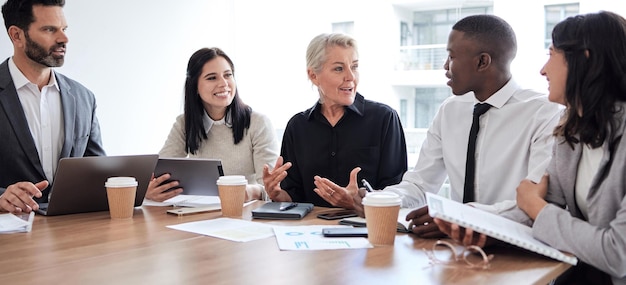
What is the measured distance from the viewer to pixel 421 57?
194 inches

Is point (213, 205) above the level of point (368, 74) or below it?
below

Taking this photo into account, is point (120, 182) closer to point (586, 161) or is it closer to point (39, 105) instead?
point (39, 105)

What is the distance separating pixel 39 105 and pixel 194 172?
3.48 ft

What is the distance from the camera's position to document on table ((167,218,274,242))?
68.9 inches

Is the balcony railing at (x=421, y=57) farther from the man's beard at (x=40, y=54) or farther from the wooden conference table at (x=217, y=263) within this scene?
the wooden conference table at (x=217, y=263)

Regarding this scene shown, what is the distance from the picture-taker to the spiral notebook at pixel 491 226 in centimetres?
140

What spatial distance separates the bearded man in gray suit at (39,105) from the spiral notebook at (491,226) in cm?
203

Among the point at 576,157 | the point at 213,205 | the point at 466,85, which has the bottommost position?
the point at 213,205

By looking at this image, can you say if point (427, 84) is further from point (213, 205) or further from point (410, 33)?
point (213, 205)

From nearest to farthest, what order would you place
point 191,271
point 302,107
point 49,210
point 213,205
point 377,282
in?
1. point 377,282
2. point 191,271
3. point 49,210
4. point 213,205
5. point 302,107

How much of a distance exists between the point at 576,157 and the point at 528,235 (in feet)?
0.95

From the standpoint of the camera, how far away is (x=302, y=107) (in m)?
5.57

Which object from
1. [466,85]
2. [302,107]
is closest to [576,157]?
[466,85]

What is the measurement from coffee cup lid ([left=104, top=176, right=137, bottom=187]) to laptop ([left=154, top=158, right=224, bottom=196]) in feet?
0.88
